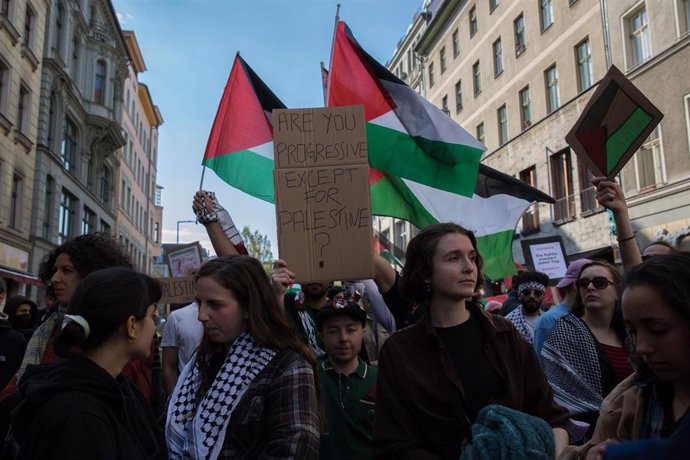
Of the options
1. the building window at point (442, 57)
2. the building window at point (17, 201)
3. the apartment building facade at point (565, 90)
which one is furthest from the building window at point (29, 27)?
the building window at point (442, 57)

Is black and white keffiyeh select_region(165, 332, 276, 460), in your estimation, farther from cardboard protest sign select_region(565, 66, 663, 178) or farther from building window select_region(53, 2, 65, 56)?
building window select_region(53, 2, 65, 56)

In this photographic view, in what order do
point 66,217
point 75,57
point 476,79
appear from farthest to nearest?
1. point 75,57
2. point 476,79
3. point 66,217

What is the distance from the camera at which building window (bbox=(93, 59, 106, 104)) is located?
33156 millimetres

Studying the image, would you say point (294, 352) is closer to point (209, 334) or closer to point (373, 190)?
point (209, 334)

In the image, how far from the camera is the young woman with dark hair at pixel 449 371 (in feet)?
7.92

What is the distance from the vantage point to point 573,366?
142 inches

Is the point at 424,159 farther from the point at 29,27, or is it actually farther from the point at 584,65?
the point at 29,27

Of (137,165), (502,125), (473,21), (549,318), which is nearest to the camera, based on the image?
(549,318)

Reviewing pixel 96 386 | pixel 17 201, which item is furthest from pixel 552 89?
pixel 96 386

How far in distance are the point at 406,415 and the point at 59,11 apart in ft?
95.4

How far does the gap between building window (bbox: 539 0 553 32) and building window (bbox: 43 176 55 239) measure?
67.0 feet

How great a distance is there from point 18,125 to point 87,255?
2169 cm

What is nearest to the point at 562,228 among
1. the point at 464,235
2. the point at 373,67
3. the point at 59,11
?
the point at 373,67

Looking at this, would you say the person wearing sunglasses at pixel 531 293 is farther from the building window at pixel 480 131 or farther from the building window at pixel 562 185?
the building window at pixel 480 131
